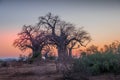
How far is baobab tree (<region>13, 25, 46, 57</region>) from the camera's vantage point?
44.7 m

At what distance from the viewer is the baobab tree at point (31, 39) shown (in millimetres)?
44669

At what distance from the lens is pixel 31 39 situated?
47000 mm

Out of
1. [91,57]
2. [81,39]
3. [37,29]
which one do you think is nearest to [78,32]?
[81,39]

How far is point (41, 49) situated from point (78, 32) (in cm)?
508

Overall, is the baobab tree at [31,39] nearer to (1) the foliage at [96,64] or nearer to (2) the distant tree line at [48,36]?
(2) the distant tree line at [48,36]

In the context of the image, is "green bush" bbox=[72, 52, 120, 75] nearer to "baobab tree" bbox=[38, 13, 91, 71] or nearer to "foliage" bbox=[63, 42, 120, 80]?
"foliage" bbox=[63, 42, 120, 80]

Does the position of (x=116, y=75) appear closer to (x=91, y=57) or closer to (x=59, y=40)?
(x=91, y=57)

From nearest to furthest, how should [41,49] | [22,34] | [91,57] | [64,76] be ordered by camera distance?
[64,76], [91,57], [41,49], [22,34]

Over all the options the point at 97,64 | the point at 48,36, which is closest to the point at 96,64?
the point at 97,64

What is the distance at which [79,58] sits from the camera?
16.2 m

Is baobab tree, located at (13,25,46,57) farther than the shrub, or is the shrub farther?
baobab tree, located at (13,25,46,57)

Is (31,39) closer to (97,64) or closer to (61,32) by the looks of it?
(61,32)

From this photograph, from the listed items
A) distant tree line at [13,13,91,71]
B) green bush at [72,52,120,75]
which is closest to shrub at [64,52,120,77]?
green bush at [72,52,120,75]

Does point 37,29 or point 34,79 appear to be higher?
point 37,29
